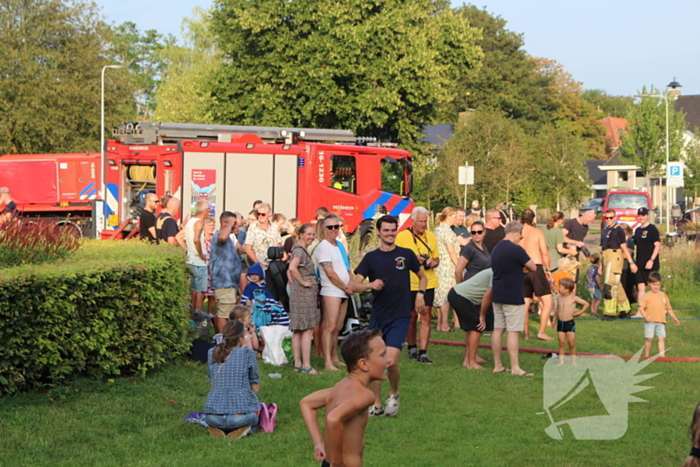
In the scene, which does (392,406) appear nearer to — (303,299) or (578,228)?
(303,299)

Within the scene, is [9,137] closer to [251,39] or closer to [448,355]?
[251,39]

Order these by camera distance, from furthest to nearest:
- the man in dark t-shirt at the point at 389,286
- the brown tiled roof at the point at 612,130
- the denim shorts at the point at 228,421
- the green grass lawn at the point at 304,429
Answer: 1. the brown tiled roof at the point at 612,130
2. the man in dark t-shirt at the point at 389,286
3. the denim shorts at the point at 228,421
4. the green grass lawn at the point at 304,429

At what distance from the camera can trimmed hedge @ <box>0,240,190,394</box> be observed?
723 cm

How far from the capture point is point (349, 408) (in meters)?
4.15

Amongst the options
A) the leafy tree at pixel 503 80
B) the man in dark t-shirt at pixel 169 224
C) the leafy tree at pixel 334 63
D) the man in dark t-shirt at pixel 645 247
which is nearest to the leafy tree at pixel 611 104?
the leafy tree at pixel 503 80

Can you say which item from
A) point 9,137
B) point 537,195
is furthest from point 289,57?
point 537,195

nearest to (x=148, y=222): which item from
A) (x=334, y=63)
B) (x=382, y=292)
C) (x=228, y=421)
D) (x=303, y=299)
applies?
(x=303, y=299)

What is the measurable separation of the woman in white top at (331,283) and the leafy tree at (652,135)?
46.6 meters

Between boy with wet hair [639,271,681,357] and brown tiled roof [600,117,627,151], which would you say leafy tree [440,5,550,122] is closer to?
brown tiled roof [600,117,627,151]

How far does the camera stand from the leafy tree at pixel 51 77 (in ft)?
124

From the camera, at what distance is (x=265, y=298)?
1075 centimetres

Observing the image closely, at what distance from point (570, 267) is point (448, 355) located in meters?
3.31

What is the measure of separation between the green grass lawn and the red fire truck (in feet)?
35.6

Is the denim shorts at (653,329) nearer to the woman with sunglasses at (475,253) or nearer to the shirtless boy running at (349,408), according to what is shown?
the woman with sunglasses at (475,253)
